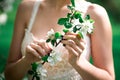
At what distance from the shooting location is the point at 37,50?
311 centimetres

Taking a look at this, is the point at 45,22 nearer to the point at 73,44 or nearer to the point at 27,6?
the point at 27,6

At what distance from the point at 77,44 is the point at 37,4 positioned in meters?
0.67

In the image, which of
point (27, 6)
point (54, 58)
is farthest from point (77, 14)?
point (27, 6)

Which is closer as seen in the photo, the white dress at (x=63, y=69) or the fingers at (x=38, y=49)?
the fingers at (x=38, y=49)

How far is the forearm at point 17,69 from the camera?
10.9ft

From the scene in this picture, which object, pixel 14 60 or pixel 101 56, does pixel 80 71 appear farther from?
pixel 14 60

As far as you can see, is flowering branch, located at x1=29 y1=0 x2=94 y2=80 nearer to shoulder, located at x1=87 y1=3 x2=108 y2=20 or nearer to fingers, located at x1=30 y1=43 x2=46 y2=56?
fingers, located at x1=30 y1=43 x2=46 y2=56

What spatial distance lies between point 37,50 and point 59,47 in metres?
0.32

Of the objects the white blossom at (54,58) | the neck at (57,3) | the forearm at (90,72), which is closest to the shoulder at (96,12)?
the neck at (57,3)

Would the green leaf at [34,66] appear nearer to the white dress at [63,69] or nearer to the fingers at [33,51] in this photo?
the fingers at [33,51]

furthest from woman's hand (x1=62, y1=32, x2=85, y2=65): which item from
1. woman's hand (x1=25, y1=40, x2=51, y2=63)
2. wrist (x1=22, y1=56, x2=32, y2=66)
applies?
wrist (x1=22, y1=56, x2=32, y2=66)

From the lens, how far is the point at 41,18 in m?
3.60

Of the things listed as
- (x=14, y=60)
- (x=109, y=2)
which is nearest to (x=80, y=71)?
(x=14, y=60)

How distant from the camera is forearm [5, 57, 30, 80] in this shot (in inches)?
130
